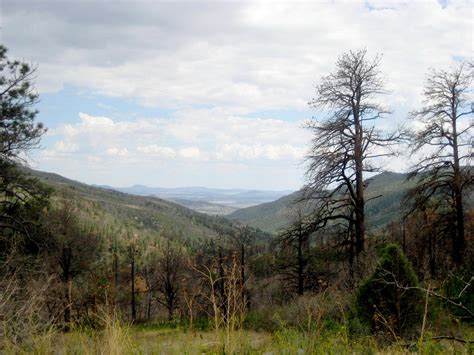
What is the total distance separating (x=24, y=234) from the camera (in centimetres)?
1684

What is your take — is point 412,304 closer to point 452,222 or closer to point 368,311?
point 368,311

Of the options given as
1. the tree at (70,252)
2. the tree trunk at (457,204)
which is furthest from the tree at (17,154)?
the tree trunk at (457,204)

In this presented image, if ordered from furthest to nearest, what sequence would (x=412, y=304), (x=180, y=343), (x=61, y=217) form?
(x=61, y=217) → (x=412, y=304) → (x=180, y=343)

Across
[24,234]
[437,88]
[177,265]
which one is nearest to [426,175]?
[437,88]

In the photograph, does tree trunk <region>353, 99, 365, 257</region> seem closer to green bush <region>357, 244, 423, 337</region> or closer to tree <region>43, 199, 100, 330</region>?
green bush <region>357, 244, 423, 337</region>

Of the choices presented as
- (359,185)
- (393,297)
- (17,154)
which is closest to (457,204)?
(359,185)

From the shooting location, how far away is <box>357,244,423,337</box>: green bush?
9891 millimetres

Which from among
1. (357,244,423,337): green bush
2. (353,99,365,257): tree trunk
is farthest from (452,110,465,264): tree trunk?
(357,244,423,337): green bush

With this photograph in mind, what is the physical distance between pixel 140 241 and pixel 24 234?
117 metres

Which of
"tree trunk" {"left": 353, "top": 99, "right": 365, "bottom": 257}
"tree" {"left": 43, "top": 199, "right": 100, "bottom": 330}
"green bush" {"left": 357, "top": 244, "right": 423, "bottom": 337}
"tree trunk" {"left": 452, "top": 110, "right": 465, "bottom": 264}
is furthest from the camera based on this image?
"tree" {"left": 43, "top": 199, "right": 100, "bottom": 330}

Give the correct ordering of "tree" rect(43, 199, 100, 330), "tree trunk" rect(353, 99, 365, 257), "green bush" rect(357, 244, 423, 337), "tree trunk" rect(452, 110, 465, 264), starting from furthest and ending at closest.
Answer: "tree" rect(43, 199, 100, 330)
"tree trunk" rect(452, 110, 465, 264)
"tree trunk" rect(353, 99, 365, 257)
"green bush" rect(357, 244, 423, 337)

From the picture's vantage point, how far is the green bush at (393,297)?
9891 mm

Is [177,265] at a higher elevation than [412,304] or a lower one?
lower

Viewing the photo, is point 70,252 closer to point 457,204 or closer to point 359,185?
point 359,185
